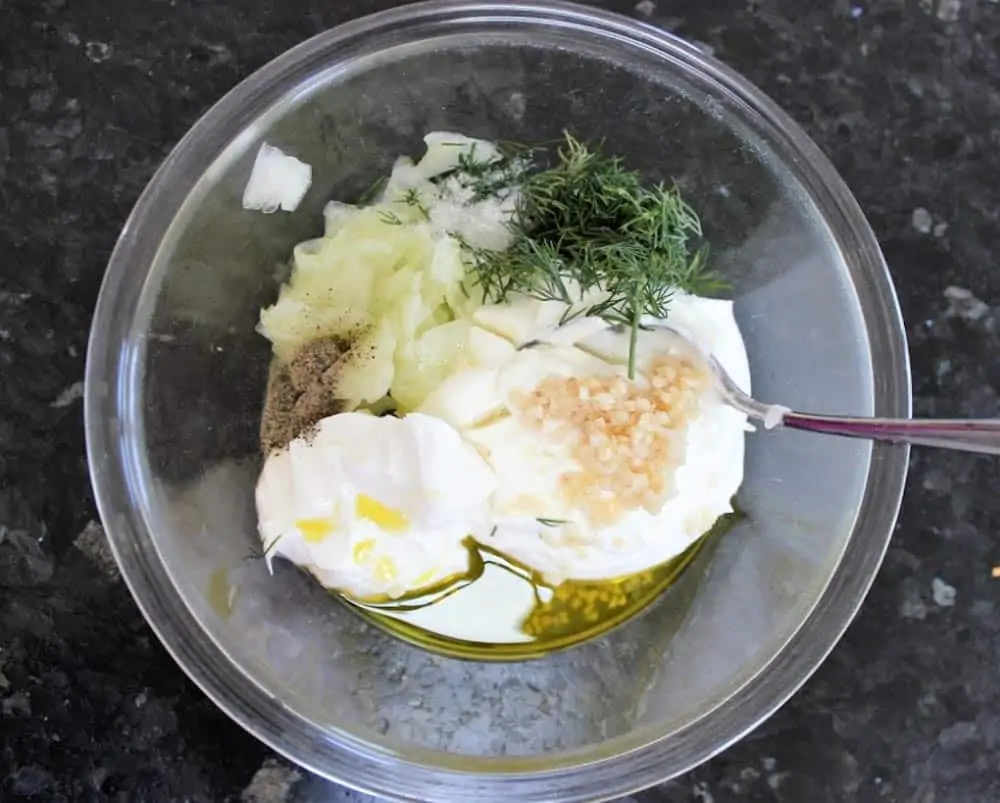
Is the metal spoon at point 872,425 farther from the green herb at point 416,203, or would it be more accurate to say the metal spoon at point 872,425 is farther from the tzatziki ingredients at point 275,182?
the tzatziki ingredients at point 275,182

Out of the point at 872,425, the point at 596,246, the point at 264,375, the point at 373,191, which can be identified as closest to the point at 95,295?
the point at 264,375

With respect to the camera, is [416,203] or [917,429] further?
[416,203]

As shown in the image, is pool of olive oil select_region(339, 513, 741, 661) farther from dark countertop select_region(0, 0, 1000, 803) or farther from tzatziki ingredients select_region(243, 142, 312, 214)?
tzatziki ingredients select_region(243, 142, 312, 214)

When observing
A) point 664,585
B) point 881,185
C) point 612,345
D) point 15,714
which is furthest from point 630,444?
point 15,714

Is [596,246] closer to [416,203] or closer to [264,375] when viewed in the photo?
[416,203]

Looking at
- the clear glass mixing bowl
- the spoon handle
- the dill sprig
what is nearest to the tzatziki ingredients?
the clear glass mixing bowl

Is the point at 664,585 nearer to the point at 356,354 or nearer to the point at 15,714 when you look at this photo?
the point at 356,354
